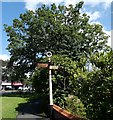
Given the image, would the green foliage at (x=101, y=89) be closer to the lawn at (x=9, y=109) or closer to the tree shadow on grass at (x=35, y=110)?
the tree shadow on grass at (x=35, y=110)

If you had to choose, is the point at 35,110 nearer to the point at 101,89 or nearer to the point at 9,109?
the point at 9,109

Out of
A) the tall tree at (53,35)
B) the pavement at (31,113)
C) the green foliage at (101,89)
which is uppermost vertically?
the tall tree at (53,35)

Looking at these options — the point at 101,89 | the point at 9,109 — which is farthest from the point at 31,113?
the point at 101,89

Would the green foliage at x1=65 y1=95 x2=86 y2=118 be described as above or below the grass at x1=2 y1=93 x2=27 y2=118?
above

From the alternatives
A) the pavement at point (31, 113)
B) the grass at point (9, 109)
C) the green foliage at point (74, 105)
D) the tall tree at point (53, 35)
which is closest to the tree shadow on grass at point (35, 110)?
the pavement at point (31, 113)

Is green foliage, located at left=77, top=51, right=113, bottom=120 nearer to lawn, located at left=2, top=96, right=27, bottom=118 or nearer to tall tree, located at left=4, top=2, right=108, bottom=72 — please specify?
lawn, located at left=2, top=96, right=27, bottom=118

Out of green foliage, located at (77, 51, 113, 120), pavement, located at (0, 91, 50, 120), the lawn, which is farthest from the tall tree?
green foliage, located at (77, 51, 113, 120)

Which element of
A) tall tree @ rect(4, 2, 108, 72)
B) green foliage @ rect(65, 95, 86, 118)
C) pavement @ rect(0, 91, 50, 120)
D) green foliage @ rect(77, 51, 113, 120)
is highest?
tall tree @ rect(4, 2, 108, 72)

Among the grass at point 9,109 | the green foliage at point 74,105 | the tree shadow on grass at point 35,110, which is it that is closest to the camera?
the green foliage at point 74,105

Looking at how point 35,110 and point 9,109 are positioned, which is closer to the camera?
point 35,110

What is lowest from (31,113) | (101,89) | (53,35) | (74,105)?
(31,113)

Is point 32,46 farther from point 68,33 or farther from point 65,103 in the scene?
point 65,103

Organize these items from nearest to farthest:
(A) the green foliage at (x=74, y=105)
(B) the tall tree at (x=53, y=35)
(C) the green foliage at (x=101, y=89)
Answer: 1. (C) the green foliage at (x=101, y=89)
2. (A) the green foliage at (x=74, y=105)
3. (B) the tall tree at (x=53, y=35)

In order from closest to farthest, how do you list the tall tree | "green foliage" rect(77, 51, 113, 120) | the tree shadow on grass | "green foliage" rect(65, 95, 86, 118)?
"green foliage" rect(77, 51, 113, 120)
"green foliage" rect(65, 95, 86, 118)
the tree shadow on grass
the tall tree
